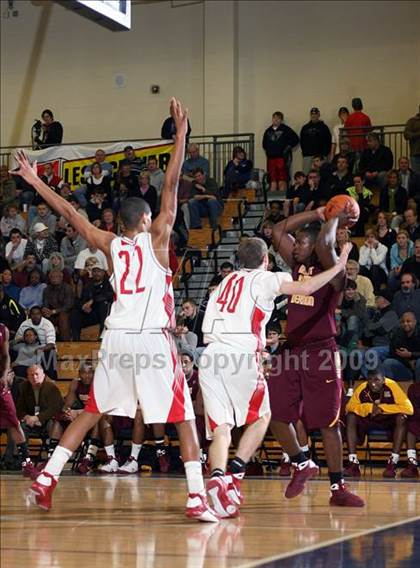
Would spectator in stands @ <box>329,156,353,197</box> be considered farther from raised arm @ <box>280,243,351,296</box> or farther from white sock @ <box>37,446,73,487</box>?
white sock @ <box>37,446,73,487</box>

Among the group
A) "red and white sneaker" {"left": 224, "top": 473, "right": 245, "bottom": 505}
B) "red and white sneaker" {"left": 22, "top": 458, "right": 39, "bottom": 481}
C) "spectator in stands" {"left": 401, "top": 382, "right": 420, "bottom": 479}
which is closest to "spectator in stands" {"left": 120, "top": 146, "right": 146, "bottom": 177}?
"spectator in stands" {"left": 401, "top": 382, "right": 420, "bottom": 479}

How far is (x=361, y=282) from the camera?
1531cm

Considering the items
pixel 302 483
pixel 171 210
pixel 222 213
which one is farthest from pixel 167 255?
pixel 222 213

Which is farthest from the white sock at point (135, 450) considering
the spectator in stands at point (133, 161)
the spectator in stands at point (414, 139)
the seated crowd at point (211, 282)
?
the spectator in stands at point (133, 161)

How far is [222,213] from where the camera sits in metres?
19.9

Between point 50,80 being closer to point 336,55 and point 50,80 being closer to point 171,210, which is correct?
point 336,55

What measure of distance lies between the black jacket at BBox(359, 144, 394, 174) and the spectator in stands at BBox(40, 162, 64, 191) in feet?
19.8

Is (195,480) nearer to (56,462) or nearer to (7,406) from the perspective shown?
(56,462)

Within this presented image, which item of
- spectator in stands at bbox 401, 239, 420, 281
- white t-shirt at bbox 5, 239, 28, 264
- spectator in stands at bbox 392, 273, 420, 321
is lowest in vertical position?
spectator in stands at bbox 392, 273, 420, 321

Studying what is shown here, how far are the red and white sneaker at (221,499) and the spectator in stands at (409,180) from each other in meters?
11.1

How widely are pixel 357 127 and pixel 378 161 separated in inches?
67.3

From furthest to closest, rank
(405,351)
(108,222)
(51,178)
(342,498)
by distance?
(51,178), (108,222), (405,351), (342,498)

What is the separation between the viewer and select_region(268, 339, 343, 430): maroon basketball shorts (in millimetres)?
8289

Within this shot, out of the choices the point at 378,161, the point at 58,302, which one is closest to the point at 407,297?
the point at 378,161
